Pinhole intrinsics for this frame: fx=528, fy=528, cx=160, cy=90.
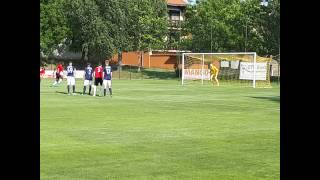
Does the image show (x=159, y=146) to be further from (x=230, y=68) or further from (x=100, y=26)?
(x=100, y=26)

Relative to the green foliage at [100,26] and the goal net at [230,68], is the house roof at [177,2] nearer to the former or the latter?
the green foliage at [100,26]

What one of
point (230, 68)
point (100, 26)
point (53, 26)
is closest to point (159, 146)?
point (230, 68)

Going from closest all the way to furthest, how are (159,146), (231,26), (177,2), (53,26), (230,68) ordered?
(159,146), (230,68), (231,26), (53,26), (177,2)

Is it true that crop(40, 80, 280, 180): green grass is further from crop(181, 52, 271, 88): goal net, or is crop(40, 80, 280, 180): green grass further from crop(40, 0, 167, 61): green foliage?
crop(40, 0, 167, 61): green foliage

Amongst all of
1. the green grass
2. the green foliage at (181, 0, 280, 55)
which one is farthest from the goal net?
the green grass

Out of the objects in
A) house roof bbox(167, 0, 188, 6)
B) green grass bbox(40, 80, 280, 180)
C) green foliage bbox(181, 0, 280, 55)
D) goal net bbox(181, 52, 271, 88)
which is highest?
house roof bbox(167, 0, 188, 6)

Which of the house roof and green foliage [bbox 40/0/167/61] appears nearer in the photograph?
green foliage [bbox 40/0/167/61]

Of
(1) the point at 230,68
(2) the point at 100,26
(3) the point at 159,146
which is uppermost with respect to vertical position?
(2) the point at 100,26

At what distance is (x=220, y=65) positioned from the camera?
1907 inches

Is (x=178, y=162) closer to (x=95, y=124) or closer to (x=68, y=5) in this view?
(x=95, y=124)

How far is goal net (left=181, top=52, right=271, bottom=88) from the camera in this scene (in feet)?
140

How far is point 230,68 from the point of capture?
153 ft
